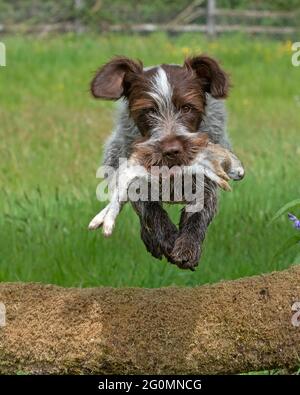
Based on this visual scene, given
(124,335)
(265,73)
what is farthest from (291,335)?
(265,73)

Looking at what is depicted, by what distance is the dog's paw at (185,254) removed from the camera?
5586 millimetres

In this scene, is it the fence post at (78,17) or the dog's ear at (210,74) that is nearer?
the dog's ear at (210,74)

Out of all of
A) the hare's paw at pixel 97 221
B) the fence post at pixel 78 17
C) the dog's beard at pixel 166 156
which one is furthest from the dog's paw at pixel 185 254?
the fence post at pixel 78 17

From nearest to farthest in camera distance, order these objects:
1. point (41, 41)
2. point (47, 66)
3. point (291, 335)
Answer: point (291, 335) → point (47, 66) → point (41, 41)

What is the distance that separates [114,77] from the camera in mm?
5855

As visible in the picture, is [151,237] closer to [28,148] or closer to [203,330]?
[203,330]

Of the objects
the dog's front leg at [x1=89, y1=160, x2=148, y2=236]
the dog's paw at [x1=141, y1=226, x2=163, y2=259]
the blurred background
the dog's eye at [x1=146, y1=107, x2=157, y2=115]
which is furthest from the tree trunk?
the dog's eye at [x1=146, y1=107, x2=157, y2=115]

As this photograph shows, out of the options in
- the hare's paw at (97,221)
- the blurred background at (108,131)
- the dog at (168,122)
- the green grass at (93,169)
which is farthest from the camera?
the blurred background at (108,131)

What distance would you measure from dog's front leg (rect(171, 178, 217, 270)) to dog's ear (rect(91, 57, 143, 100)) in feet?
2.16

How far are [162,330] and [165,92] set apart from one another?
4.11 feet

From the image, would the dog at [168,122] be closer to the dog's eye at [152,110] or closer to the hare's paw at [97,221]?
the dog's eye at [152,110]

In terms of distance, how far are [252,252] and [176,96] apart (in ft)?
7.19

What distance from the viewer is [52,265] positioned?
289 inches

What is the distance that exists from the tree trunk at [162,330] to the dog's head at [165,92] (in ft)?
2.26
